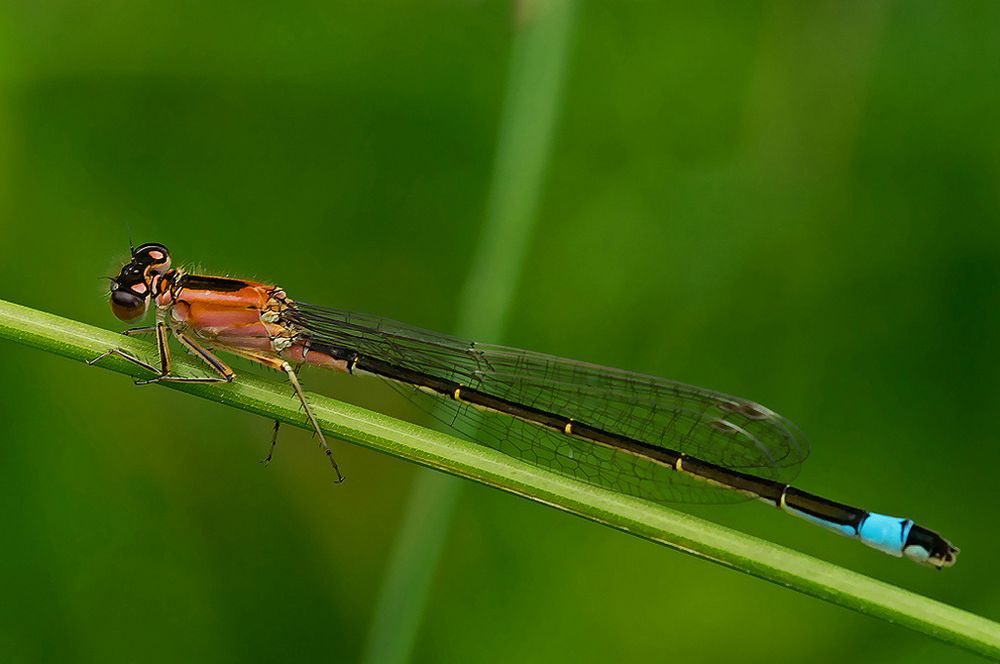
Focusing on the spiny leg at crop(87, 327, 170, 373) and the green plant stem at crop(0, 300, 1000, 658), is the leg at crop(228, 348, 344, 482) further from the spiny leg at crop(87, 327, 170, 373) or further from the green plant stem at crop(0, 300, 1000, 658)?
the spiny leg at crop(87, 327, 170, 373)

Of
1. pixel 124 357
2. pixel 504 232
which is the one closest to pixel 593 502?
pixel 124 357

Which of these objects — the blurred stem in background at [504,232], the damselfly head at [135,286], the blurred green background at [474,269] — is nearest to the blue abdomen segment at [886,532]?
the blurred green background at [474,269]

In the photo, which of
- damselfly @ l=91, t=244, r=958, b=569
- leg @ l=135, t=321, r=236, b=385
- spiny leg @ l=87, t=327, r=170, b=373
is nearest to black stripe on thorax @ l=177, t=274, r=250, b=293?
damselfly @ l=91, t=244, r=958, b=569

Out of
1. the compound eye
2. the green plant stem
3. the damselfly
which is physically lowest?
the green plant stem

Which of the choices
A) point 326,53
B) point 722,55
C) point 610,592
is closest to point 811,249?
point 722,55

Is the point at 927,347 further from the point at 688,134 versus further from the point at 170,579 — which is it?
the point at 170,579

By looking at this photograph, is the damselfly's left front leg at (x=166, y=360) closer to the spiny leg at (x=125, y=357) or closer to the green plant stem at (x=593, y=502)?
the spiny leg at (x=125, y=357)
